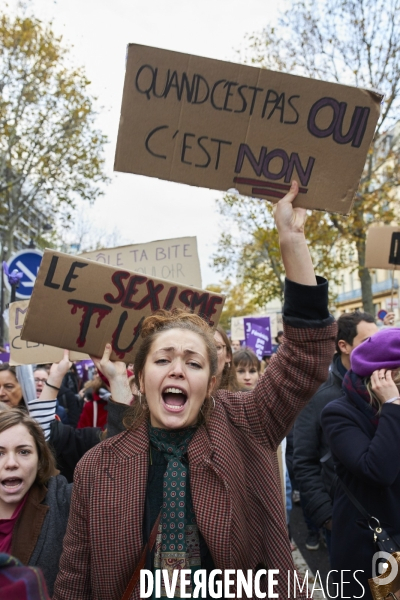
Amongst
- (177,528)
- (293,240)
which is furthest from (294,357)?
(177,528)

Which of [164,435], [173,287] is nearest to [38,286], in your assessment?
[173,287]

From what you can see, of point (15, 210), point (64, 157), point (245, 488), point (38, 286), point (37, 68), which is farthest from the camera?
point (15, 210)

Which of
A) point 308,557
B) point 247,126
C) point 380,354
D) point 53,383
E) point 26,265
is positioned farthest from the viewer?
point 26,265

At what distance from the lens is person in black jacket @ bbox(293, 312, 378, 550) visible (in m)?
3.72

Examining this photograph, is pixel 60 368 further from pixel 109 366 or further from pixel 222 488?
pixel 222 488

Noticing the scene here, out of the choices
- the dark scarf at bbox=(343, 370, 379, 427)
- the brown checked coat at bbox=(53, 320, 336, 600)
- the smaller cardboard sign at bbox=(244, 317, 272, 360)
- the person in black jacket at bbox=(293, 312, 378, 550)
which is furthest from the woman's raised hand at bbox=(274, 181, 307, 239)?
the smaller cardboard sign at bbox=(244, 317, 272, 360)

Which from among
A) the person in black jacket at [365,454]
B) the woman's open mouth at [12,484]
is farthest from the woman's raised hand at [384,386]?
the woman's open mouth at [12,484]

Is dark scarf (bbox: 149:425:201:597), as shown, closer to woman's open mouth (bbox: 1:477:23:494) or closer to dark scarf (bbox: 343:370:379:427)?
woman's open mouth (bbox: 1:477:23:494)

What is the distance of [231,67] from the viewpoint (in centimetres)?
235

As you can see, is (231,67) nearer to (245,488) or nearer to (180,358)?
(180,358)

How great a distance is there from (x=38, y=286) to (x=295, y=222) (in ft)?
4.79

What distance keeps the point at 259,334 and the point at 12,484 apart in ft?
26.6

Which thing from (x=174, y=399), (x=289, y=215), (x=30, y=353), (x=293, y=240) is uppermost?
(x=289, y=215)

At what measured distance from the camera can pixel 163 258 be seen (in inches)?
185
